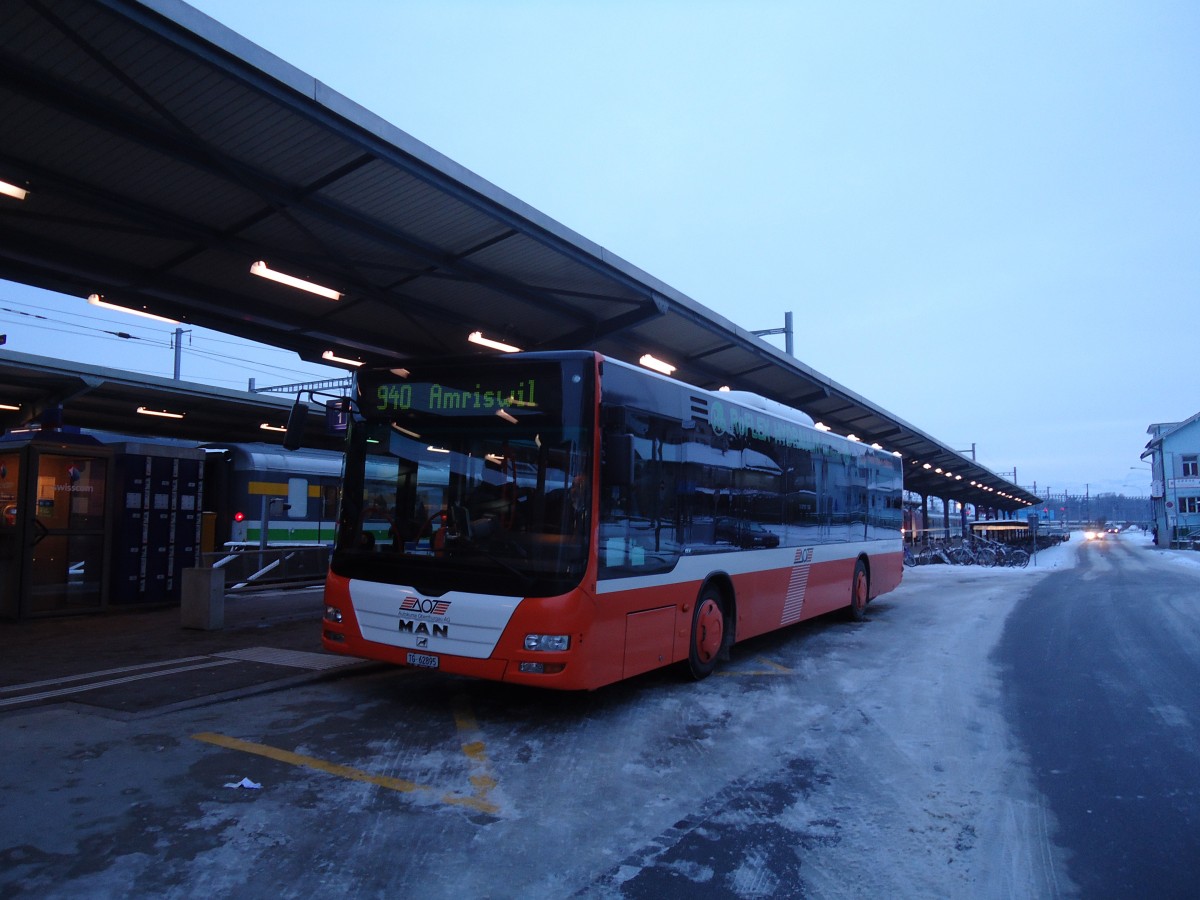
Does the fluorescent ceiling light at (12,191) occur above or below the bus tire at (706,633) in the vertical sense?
above

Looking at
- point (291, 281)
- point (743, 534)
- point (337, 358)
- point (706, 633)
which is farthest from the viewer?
point (337, 358)

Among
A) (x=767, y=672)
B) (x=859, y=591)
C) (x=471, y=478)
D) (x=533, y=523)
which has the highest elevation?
(x=471, y=478)

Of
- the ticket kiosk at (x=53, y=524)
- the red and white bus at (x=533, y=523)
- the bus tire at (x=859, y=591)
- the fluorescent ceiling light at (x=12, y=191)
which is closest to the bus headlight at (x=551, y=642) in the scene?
the red and white bus at (x=533, y=523)

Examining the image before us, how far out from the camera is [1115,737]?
6527 millimetres

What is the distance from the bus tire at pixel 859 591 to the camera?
518 inches

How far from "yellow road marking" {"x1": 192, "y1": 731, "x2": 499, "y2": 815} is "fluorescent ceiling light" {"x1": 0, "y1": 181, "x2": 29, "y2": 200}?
5.26 m

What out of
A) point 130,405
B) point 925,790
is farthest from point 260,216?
point 130,405

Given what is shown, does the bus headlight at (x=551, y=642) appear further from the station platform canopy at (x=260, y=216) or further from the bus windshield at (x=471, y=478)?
the station platform canopy at (x=260, y=216)

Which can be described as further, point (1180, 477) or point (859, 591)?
point (1180, 477)

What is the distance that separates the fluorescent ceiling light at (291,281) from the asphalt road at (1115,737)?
8.87 m

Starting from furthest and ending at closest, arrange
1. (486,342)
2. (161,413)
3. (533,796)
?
(161,413), (486,342), (533,796)

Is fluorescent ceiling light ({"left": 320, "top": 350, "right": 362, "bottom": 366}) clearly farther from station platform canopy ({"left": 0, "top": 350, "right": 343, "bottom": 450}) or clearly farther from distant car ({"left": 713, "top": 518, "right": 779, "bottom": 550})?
distant car ({"left": 713, "top": 518, "right": 779, "bottom": 550})

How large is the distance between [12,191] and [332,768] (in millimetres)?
6156

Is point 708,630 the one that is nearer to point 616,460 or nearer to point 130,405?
point 616,460
